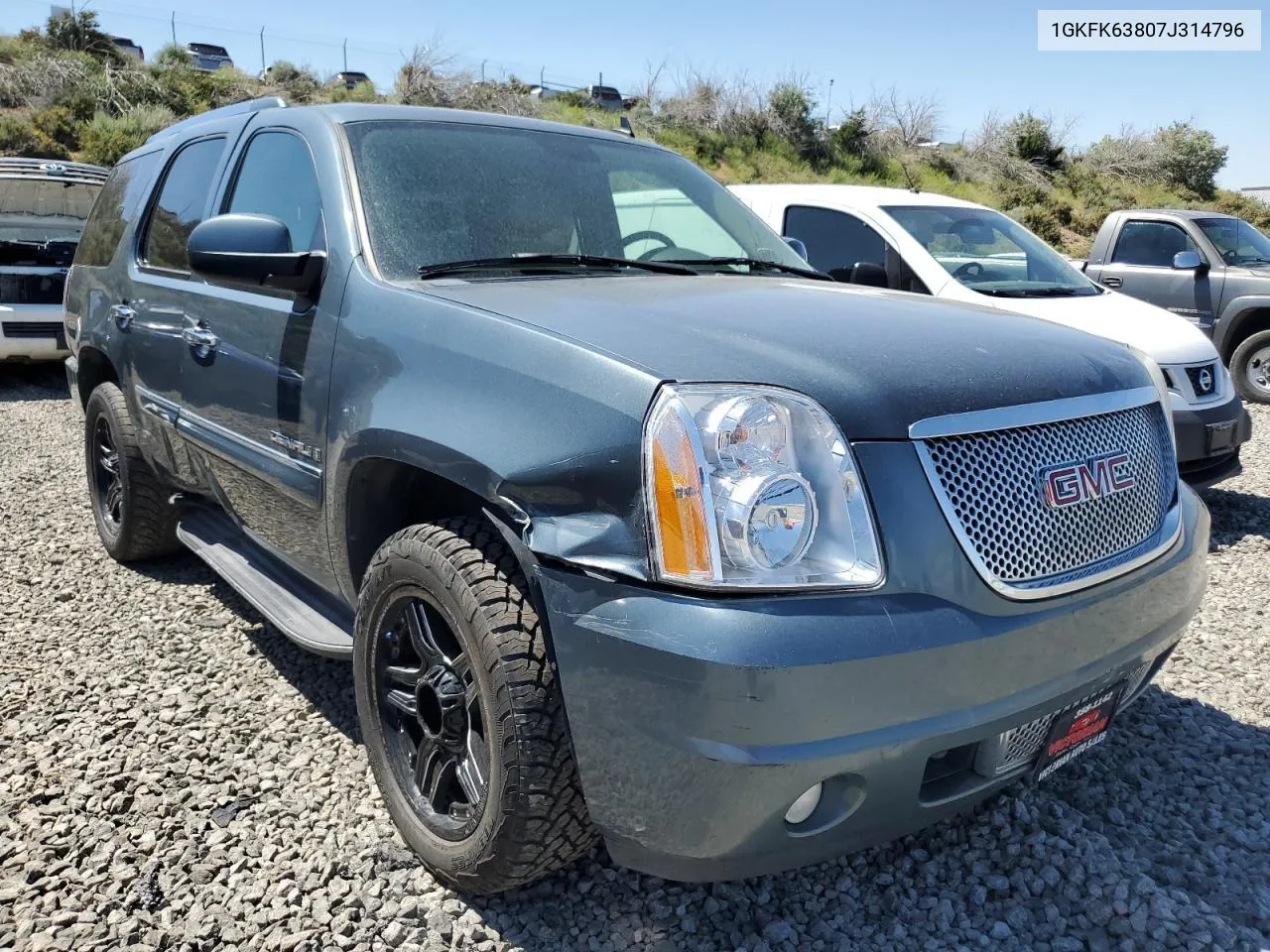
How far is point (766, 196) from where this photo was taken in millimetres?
6938

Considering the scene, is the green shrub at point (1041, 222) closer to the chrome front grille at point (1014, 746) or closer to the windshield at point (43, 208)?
the windshield at point (43, 208)

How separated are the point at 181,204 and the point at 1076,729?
355 centimetres

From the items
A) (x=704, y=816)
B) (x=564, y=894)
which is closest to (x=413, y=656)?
(x=564, y=894)

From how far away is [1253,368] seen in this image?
363 inches

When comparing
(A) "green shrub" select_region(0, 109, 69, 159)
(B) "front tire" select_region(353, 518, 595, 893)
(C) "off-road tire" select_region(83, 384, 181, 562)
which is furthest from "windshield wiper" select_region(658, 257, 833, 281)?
(A) "green shrub" select_region(0, 109, 69, 159)

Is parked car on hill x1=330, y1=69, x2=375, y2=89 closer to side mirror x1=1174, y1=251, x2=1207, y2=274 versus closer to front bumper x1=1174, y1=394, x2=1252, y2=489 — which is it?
side mirror x1=1174, y1=251, x2=1207, y2=274

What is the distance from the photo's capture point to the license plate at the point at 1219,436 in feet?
17.4

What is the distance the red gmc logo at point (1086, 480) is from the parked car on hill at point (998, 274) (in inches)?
132

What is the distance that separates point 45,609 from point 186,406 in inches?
50.5

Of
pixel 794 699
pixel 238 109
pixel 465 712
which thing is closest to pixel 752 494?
pixel 794 699

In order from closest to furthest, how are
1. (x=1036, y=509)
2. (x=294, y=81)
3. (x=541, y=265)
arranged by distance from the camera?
(x=1036, y=509), (x=541, y=265), (x=294, y=81)

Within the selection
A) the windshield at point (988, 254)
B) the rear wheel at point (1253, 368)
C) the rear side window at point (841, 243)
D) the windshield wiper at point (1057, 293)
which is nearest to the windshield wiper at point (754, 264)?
the rear side window at point (841, 243)

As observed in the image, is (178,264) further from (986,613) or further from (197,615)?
(986,613)

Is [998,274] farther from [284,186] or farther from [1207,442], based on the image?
[284,186]
